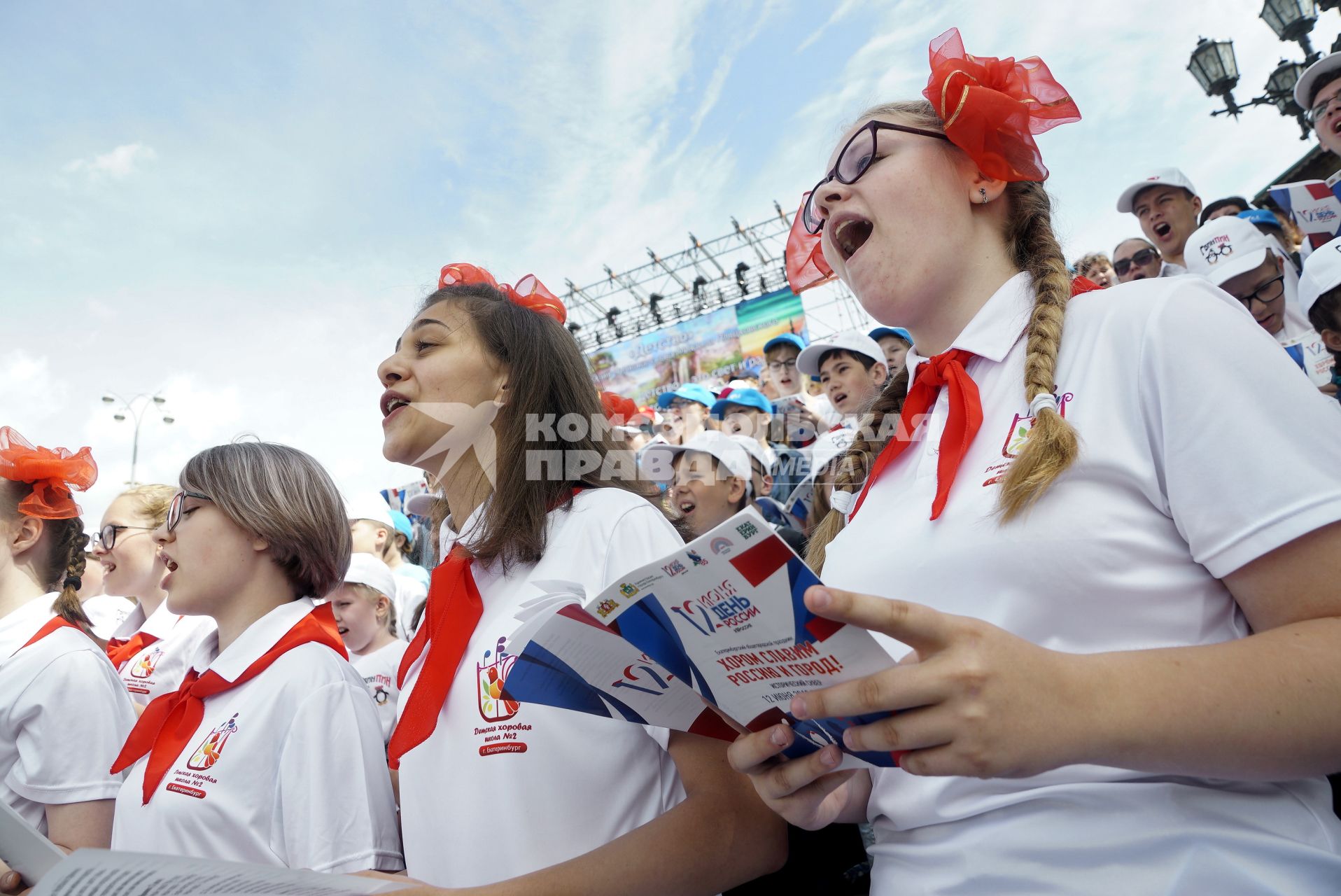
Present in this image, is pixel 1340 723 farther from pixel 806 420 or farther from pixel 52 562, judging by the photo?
pixel 806 420

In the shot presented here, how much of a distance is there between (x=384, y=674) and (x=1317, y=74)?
233 inches

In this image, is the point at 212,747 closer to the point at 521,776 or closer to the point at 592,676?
the point at 521,776

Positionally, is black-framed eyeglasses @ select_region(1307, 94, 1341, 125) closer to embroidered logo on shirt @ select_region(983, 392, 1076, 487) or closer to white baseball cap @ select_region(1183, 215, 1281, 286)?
white baseball cap @ select_region(1183, 215, 1281, 286)

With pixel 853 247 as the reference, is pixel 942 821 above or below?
below

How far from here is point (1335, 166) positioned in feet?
32.4

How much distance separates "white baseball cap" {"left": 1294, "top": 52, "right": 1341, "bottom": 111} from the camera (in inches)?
175

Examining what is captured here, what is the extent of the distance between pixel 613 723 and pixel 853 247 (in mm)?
1156

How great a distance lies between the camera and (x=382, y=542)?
5852 mm

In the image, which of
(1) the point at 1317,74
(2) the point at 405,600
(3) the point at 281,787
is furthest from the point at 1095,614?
(1) the point at 1317,74

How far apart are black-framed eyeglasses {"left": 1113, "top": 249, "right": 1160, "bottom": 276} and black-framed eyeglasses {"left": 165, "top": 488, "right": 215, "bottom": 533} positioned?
6487mm

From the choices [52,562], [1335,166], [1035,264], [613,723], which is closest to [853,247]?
[1035,264]

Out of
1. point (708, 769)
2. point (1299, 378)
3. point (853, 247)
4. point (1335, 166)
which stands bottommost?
point (708, 769)

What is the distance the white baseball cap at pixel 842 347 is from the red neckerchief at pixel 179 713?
418 cm

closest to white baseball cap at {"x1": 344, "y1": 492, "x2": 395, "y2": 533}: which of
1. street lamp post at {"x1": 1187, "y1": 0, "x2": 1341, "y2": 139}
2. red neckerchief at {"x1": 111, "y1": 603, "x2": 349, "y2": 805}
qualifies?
red neckerchief at {"x1": 111, "y1": 603, "x2": 349, "y2": 805}
